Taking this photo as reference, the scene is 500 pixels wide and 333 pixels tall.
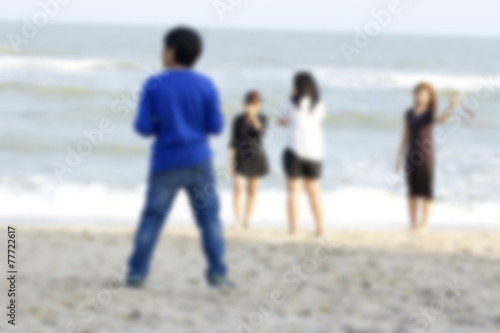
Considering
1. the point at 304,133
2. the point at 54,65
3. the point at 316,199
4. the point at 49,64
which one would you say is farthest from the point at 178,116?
the point at 49,64

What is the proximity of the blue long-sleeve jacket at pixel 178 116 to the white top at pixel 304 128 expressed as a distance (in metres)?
2.14

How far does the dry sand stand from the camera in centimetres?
446

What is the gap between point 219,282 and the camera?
5.10 meters

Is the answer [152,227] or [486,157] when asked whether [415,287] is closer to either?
[152,227]

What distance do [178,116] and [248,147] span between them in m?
2.77

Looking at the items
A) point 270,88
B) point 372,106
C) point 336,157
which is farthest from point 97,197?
point 270,88

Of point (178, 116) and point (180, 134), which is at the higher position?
point (178, 116)

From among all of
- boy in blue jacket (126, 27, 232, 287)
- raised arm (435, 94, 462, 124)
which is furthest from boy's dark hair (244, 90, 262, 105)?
boy in blue jacket (126, 27, 232, 287)

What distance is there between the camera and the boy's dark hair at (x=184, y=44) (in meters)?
4.89

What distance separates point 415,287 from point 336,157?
8.07 metres

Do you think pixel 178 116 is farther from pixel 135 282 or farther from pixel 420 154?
pixel 420 154

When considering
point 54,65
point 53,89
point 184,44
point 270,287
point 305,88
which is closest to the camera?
point 184,44

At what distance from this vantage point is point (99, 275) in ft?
18.3

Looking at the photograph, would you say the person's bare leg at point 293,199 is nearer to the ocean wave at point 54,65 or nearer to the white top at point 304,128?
the white top at point 304,128
